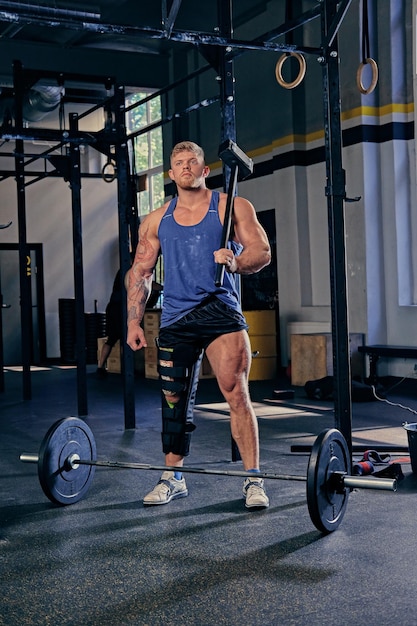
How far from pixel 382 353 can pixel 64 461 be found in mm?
4736

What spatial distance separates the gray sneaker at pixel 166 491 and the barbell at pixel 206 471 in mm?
157

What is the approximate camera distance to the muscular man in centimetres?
332

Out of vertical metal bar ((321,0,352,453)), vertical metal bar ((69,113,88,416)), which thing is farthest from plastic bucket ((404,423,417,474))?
vertical metal bar ((69,113,88,416))

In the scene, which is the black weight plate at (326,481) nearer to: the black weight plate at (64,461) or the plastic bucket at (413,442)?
the plastic bucket at (413,442)

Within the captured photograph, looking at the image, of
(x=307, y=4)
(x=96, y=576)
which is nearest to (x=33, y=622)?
(x=96, y=576)

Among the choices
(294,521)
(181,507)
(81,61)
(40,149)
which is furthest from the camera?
(40,149)

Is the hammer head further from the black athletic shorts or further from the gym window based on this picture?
the gym window

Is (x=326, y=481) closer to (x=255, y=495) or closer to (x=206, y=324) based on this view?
(x=255, y=495)

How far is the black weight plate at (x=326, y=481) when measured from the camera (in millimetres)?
2764

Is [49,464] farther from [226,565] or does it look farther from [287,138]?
[287,138]

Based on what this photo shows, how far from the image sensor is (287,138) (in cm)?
908

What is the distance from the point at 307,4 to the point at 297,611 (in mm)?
8019

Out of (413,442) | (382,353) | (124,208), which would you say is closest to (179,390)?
(413,442)

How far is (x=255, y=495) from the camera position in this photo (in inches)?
131
